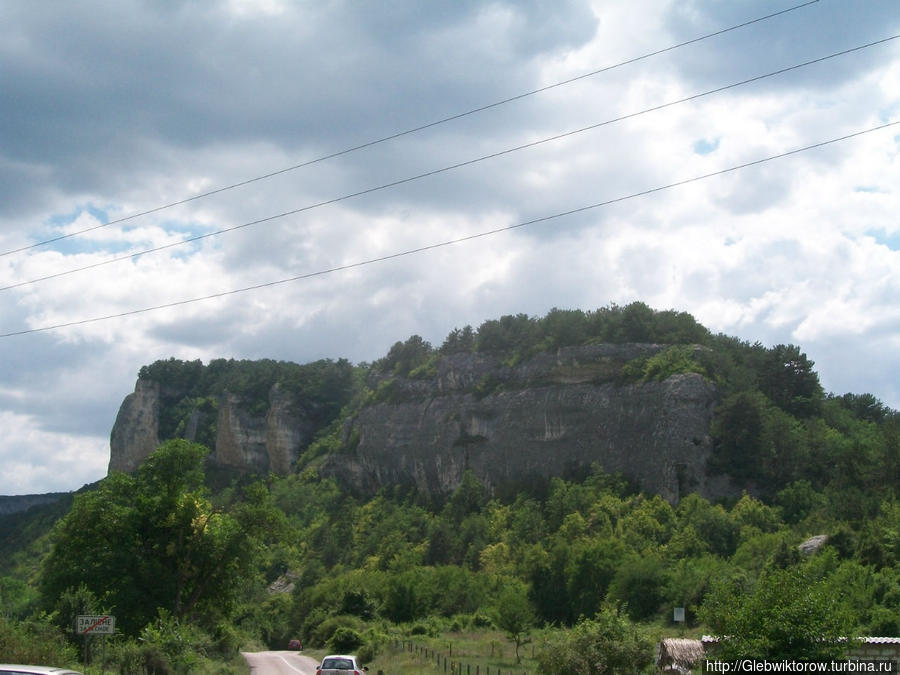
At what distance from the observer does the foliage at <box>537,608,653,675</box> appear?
25750 millimetres

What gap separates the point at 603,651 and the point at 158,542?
2280 cm

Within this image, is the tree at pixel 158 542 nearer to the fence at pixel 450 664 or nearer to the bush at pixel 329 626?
the fence at pixel 450 664

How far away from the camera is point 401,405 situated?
11956cm

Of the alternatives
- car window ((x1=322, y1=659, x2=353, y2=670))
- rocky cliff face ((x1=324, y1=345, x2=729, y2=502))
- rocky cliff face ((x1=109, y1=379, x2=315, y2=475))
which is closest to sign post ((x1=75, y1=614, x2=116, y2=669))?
car window ((x1=322, y1=659, x2=353, y2=670))

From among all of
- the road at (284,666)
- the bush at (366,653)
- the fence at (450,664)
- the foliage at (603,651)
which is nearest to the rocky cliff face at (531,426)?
the fence at (450,664)

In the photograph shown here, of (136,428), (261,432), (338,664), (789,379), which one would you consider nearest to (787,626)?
(338,664)

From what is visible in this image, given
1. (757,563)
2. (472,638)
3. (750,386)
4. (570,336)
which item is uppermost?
(570,336)

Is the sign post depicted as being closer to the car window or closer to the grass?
the car window

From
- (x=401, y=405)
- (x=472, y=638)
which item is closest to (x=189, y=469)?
(x=472, y=638)

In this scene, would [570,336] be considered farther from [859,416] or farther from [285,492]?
[285,492]

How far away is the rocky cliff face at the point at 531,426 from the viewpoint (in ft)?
289

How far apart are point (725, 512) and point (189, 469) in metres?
48.1

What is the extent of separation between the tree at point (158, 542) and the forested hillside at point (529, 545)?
93 millimetres

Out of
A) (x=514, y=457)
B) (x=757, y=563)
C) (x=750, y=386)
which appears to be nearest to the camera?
(x=757, y=563)
